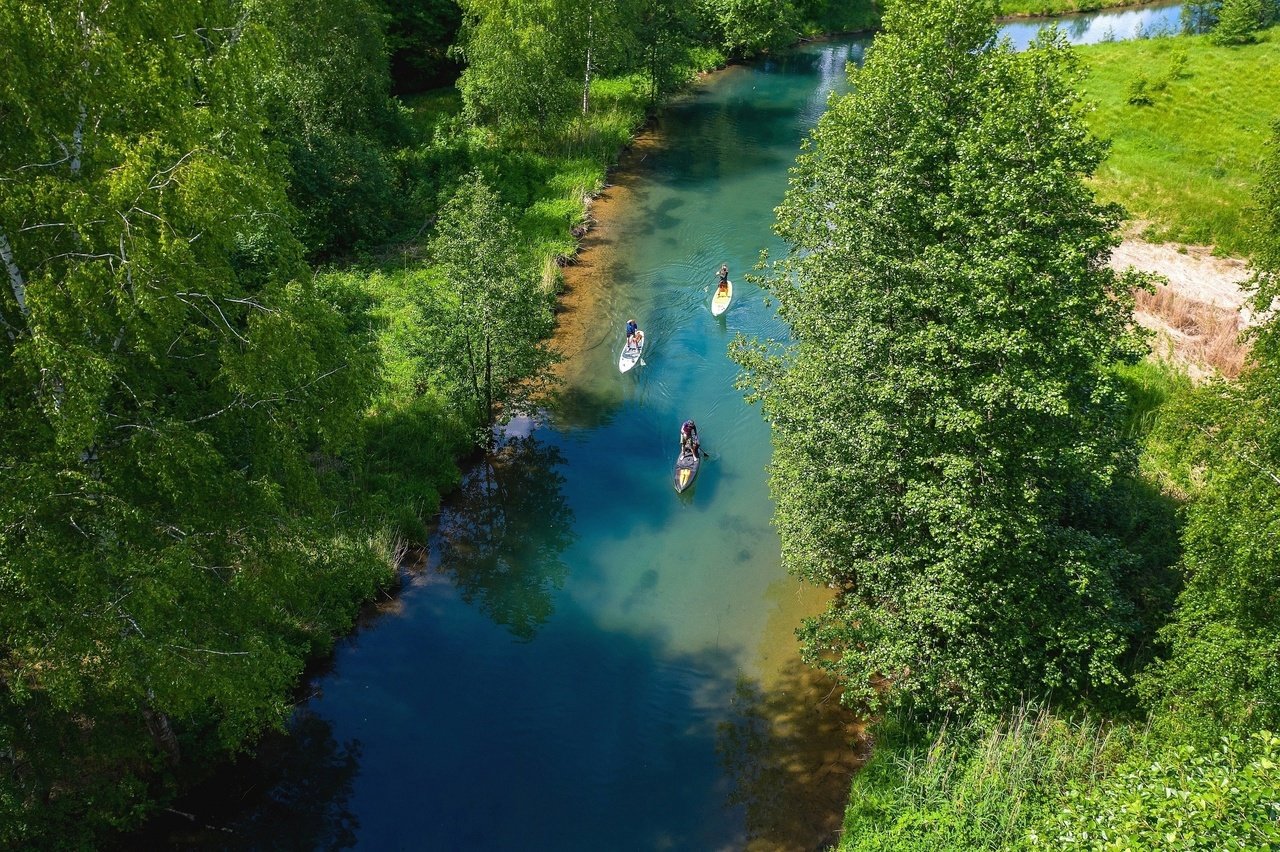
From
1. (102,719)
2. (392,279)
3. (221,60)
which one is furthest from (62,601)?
(392,279)

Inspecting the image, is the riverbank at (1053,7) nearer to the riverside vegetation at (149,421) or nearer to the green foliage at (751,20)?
the green foliage at (751,20)

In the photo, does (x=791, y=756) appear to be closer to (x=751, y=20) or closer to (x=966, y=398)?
(x=966, y=398)

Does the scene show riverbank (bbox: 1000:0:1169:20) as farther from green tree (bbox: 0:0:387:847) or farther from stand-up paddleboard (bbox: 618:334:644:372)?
green tree (bbox: 0:0:387:847)

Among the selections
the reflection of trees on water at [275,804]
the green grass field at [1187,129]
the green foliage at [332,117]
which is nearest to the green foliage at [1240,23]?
the green grass field at [1187,129]

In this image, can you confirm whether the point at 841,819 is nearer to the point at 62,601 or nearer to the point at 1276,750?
the point at 1276,750

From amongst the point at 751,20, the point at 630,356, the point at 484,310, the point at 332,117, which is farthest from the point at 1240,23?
the point at 332,117

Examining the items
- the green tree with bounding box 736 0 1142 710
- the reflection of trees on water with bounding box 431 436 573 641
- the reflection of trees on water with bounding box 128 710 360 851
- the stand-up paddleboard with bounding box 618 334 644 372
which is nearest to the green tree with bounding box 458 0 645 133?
the stand-up paddleboard with bounding box 618 334 644 372
